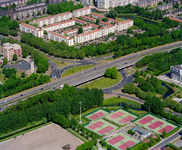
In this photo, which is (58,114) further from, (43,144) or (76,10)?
(76,10)

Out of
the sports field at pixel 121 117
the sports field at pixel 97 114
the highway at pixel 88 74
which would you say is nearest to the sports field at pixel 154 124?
the sports field at pixel 121 117

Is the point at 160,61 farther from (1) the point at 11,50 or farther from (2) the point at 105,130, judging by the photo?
(1) the point at 11,50

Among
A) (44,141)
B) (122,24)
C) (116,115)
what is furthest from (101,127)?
(122,24)

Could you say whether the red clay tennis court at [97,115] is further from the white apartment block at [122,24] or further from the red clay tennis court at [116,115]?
the white apartment block at [122,24]

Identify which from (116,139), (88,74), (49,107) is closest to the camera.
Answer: (116,139)

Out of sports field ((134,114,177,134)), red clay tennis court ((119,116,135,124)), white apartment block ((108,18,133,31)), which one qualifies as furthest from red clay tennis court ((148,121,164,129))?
white apartment block ((108,18,133,31))

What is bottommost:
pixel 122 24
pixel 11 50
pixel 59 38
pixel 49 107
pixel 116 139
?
pixel 116 139
